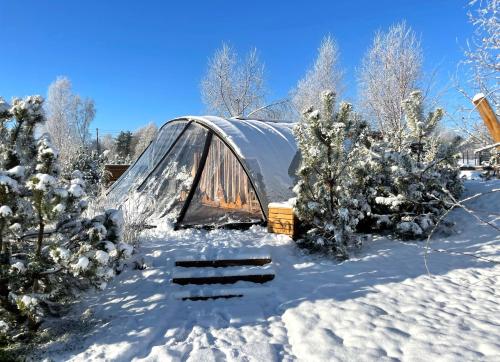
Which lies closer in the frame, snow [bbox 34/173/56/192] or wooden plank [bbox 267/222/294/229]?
snow [bbox 34/173/56/192]

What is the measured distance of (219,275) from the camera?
504 cm

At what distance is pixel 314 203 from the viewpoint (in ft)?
19.9

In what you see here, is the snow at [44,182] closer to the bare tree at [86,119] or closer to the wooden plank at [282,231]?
the wooden plank at [282,231]

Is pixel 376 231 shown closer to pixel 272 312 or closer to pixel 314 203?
pixel 314 203

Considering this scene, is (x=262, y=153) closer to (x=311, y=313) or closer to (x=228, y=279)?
(x=228, y=279)

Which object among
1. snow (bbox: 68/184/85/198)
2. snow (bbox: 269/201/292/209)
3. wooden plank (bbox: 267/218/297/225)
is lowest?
wooden plank (bbox: 267/218/297/225)

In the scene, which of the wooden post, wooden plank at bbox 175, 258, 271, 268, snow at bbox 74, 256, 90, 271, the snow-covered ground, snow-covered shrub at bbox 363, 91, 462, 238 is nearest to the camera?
the wooden post

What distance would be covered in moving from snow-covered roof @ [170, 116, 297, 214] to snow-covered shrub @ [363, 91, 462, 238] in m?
1.69

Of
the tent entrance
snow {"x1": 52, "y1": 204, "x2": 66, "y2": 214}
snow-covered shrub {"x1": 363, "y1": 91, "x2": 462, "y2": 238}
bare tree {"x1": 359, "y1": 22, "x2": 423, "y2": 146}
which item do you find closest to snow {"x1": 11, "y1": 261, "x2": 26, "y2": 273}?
snow {"x1": 52, "y1": 204, "x2": 66, "y2": 214}

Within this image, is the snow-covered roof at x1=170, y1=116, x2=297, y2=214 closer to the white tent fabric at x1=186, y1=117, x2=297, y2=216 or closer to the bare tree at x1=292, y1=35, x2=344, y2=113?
the white tent fabric at x1=186, y1=117, x2=297, y2=216

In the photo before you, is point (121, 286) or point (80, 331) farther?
point (121, 286)

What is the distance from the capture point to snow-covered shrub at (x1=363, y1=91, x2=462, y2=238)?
6.43 m

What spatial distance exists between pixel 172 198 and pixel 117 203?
1.34 m

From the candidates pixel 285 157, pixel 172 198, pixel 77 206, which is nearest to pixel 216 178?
pixel 172 198
